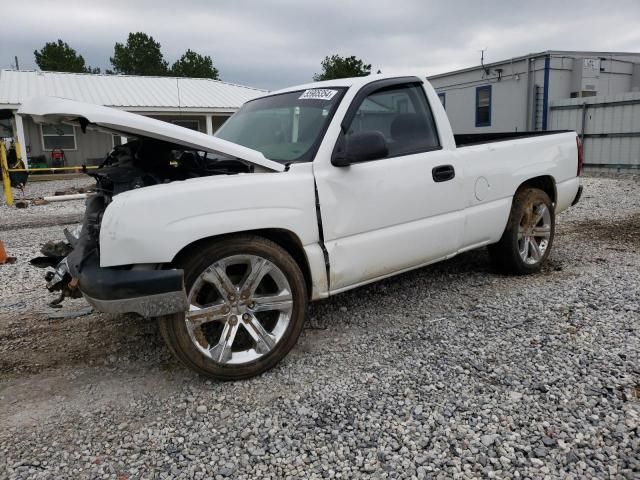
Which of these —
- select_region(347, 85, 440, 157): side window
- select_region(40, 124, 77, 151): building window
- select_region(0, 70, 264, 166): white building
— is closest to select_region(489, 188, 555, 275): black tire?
select_region(347, 85, 440, 157): side window

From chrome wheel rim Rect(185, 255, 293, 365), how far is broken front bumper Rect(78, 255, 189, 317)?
0.17m

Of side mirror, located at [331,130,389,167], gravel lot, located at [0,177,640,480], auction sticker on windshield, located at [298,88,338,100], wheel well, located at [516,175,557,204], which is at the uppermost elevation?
A: auction sticker on windshield, located at [298,88,338,100]

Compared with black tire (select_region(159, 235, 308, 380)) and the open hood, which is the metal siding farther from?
the open hood

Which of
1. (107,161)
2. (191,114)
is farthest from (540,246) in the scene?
(191,114)

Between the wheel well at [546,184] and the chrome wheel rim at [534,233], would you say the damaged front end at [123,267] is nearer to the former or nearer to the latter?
the chrome wheel rim at [534,233]

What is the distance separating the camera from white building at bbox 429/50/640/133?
16484 millimetres

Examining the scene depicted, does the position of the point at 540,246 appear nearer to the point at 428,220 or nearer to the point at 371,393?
the point at 428,220

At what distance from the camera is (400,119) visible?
4016 mm

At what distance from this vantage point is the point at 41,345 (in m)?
3.72

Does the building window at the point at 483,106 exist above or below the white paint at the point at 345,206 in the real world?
above

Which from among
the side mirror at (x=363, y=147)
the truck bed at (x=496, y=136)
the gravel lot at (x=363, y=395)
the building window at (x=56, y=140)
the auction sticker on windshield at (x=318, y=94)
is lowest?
the gravel lot at (x=363, y=395)

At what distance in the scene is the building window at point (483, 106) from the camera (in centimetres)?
1861

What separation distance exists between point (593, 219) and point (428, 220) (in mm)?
5647

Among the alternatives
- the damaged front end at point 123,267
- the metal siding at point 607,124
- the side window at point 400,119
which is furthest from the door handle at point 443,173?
the metal siding at point 607,124
